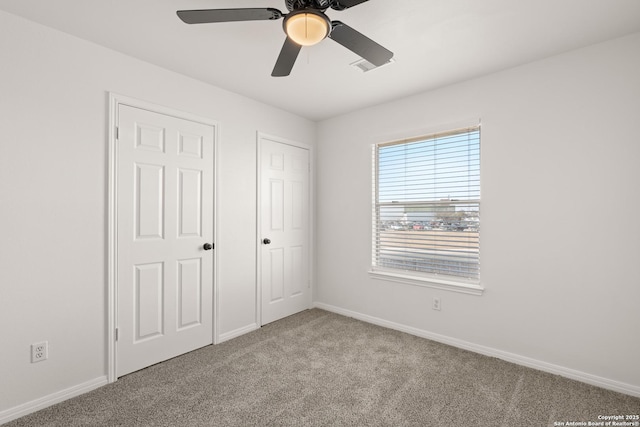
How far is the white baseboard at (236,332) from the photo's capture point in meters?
3.06

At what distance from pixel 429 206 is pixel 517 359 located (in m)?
1.54

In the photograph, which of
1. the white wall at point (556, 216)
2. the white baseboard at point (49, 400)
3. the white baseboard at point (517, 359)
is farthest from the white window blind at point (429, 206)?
the white baseboard at point (49, 400)

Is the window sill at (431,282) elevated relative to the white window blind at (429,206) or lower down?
lower down

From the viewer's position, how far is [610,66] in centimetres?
224

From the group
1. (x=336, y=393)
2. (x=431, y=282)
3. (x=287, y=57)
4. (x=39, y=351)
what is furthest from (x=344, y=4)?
(x=39, y=351)

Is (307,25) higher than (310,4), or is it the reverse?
(310,4)

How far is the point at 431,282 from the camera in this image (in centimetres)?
311

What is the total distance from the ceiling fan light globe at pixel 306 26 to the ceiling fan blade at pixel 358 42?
77mm

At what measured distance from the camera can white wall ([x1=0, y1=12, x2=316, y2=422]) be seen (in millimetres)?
1933

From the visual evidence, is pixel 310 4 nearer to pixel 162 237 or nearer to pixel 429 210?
pixel 162 237

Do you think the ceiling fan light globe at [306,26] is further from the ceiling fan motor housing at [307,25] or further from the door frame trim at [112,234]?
the door frame trim at [112,234]

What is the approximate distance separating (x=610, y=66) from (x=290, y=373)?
11.0 feet

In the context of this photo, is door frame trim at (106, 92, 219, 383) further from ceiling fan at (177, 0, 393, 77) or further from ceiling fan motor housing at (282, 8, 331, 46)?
ceiling fan motor housing at (282, 8, 331, 46)

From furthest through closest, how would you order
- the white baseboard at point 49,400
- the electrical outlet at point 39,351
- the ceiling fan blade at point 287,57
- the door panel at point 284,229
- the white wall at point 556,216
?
the door panel at point 284,229 < the white wall at point 556,216 < the electrical outlet at point 39,351 < the white baseboard at point 49,400 < the ceiling fan blade at point 287,57
